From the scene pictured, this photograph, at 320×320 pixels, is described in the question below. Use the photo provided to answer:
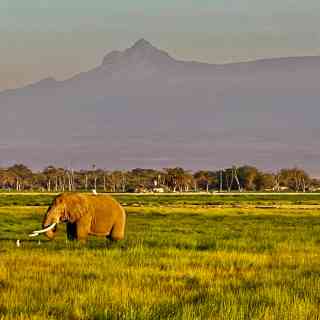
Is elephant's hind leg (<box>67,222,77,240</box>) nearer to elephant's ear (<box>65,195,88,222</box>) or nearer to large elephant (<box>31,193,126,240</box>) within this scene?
large elephant (<box>31,193,126,240</box>)

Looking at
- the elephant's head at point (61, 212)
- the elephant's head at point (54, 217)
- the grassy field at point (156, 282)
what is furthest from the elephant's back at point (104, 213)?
the grassy field at point (156, 282)

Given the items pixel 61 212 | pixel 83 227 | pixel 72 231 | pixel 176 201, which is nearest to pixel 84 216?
pixel 83 227

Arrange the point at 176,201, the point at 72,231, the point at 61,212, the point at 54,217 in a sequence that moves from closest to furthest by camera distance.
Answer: the point at 54,217 < the point at 61,212 < the point at 72,231 < the point at 176,201

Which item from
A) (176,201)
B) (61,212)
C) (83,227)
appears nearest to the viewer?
(61,212)

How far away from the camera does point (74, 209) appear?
25406mm

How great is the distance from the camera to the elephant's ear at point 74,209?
83.2ft

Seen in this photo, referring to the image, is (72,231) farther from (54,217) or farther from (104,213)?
(104,213)

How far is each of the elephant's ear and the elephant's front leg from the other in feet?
0.52

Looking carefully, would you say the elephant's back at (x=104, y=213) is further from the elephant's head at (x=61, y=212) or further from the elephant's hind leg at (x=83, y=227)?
the elephant's head at (x=61, y=212)

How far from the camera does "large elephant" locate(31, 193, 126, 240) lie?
25.2 m

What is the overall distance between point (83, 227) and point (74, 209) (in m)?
0.68

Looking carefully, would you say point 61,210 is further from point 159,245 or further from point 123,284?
point 123,284

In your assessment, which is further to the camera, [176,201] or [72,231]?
[176,201]

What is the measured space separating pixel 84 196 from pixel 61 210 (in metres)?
1.35
